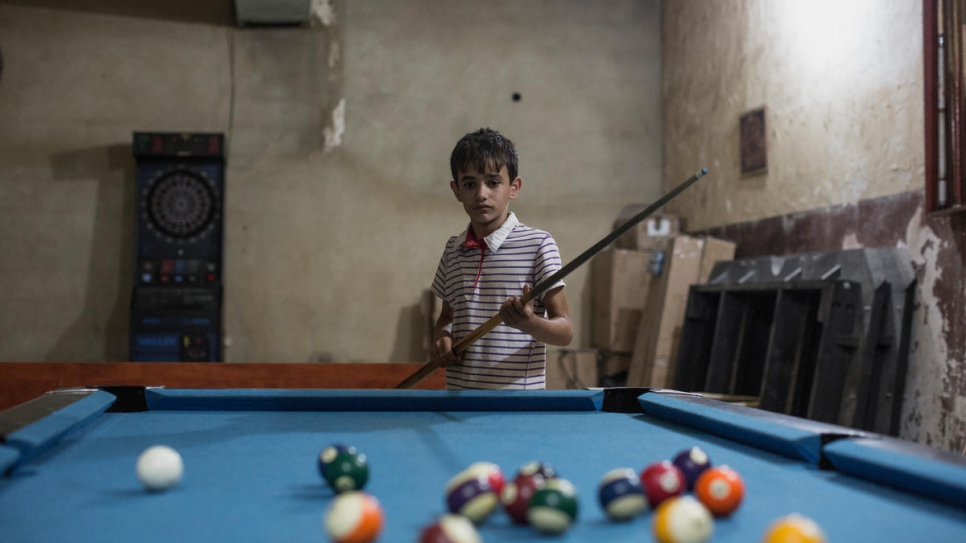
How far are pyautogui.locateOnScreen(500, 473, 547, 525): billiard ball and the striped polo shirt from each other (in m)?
1.24

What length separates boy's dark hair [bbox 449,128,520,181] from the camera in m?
2.07

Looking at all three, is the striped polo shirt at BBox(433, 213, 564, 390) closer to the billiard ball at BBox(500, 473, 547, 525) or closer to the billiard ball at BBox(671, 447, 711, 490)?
the billiard ball at BBox(671, 447, 711, 490)

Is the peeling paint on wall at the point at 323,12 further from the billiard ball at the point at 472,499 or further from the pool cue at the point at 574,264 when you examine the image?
the billiard ball at the point at 472,499

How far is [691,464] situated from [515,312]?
833 millimetres

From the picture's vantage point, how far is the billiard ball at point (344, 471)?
97cm

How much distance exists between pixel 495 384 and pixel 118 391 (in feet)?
3.25

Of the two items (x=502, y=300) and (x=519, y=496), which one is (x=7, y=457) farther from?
(x=502, y=300)

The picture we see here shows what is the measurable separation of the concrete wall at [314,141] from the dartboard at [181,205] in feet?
0.91

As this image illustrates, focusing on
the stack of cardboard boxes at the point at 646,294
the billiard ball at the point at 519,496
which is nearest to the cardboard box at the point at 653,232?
the stack of cardboard boxes at the point at 646,294

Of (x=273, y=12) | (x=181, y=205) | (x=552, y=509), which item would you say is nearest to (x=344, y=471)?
(x=552, y=509)

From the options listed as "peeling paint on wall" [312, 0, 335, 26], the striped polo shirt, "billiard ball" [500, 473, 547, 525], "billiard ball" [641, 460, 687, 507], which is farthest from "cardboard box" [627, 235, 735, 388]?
"billiard ball" [500, 473, 547, 525]

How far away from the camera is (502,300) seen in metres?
2.16

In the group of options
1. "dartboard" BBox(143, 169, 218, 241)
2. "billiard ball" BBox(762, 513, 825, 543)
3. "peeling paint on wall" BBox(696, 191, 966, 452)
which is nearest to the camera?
"billiard ball" BBox(762, 513, 825, 543)

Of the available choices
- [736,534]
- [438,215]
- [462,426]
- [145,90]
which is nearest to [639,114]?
[438,215]
